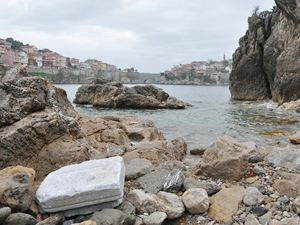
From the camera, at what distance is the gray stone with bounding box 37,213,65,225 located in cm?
293

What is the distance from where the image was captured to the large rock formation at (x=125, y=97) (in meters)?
27.2

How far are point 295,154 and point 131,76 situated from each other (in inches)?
5486

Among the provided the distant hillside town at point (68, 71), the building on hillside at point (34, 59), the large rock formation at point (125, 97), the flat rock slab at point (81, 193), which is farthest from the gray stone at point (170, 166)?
the building on hillside at point (34, 59)

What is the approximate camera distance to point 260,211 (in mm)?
3559

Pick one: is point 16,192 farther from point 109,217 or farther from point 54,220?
point 109,217

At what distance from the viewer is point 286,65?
25.8 m

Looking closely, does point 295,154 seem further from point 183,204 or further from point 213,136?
point 213,136

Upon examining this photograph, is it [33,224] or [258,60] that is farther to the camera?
[258,60]

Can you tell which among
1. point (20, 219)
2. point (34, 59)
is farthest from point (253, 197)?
point (34, 59)

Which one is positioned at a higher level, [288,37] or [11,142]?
[288,37]

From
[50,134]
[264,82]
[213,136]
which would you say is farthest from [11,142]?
[264,82]

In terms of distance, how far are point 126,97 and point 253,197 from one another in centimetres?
2398

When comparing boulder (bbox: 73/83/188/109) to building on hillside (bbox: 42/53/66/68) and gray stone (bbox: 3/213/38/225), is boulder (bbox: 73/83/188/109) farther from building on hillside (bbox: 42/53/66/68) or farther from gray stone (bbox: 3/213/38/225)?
building on hillside (bbox: 42/53/66/68)

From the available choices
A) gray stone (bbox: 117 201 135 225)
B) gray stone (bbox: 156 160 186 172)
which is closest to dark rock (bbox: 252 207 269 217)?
gray stone (bbox: 117 201 135 225)
